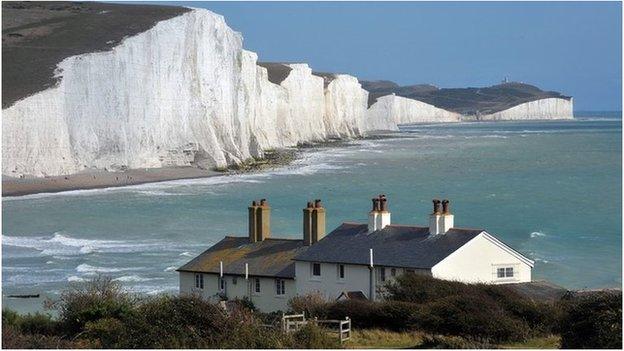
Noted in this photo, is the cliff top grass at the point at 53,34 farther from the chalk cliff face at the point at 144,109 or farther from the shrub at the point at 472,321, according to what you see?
the shrub at the point at 472,321

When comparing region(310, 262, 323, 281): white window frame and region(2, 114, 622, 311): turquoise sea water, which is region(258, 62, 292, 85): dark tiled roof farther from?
region(310, 262, 323, 281): white window frame

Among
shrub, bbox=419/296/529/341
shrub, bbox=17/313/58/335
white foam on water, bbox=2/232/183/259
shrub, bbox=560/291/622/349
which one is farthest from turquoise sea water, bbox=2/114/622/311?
shrub, bbox=560/291/622/349

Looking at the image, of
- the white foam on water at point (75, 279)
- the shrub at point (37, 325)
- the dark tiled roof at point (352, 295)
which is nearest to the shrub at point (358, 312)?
the dark tiled roof at point (352, 295)

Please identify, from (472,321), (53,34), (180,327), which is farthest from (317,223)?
(53,34)

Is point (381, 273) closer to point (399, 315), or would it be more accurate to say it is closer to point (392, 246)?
point (392, 246)

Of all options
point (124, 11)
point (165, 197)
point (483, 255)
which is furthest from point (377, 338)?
point (124, 11)
